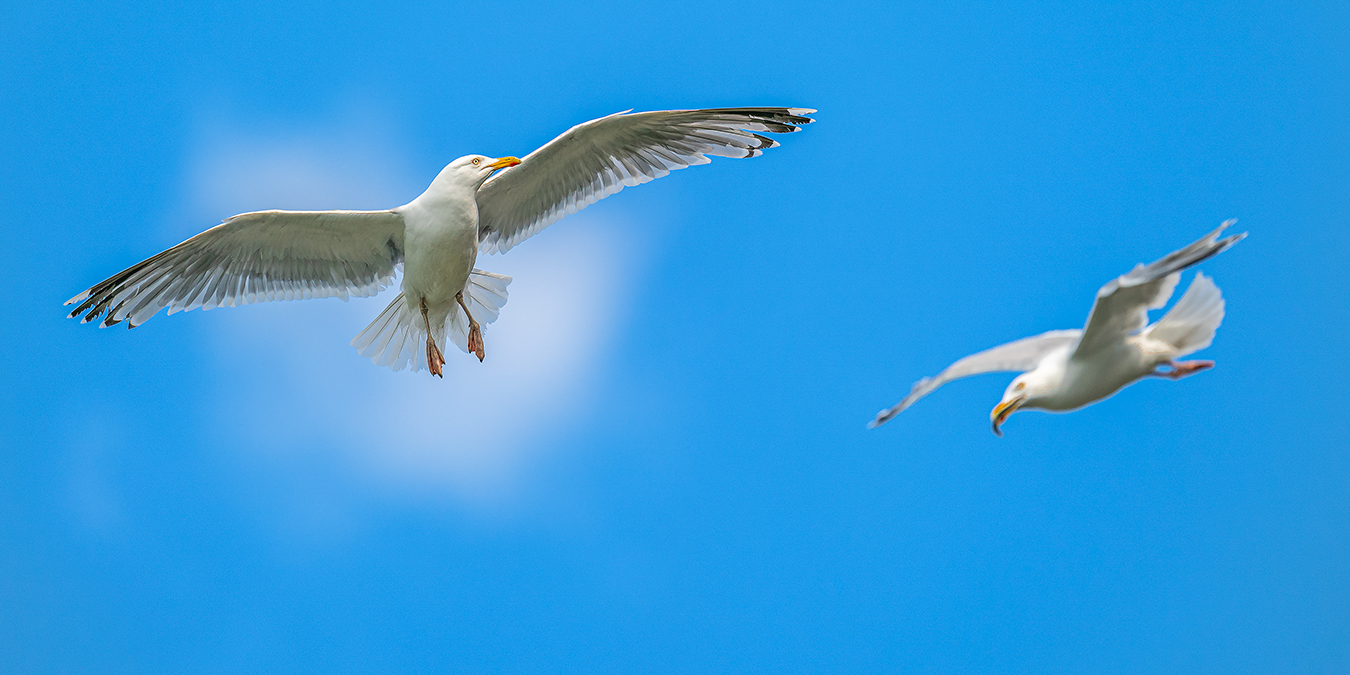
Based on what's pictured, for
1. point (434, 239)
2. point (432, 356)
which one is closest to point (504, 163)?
point (434, 239)

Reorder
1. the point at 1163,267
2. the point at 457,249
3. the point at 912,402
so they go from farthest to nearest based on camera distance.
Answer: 1. the point at 457,249
2. the point at 912,402
3. the point at 1163,267

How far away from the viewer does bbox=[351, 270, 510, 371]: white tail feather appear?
5.85 m

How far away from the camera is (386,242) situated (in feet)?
18.8

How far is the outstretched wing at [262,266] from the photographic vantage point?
5504mm

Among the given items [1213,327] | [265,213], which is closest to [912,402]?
[1213,327]

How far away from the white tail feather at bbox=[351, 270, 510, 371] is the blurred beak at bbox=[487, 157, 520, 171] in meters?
0.70

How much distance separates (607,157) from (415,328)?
131 cm

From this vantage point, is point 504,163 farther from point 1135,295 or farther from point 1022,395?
point 1135,295

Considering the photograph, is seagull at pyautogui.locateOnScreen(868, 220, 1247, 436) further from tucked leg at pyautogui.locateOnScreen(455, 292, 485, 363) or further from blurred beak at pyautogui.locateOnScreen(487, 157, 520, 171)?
tucked leg at pyautogui.locateOnScreen(455, 292, 485, 363)

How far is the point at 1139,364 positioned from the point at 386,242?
142 inches

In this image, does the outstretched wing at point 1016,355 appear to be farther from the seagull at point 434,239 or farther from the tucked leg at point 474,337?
the tucked leg at point 474,337

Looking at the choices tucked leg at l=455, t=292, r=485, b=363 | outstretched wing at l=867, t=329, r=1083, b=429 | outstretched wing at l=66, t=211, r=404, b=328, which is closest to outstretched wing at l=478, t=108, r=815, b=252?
tucked leg at l=455, t=292, r=485, b=363

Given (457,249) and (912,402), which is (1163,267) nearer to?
(912,402)

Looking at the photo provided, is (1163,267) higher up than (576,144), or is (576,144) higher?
(576,144)
